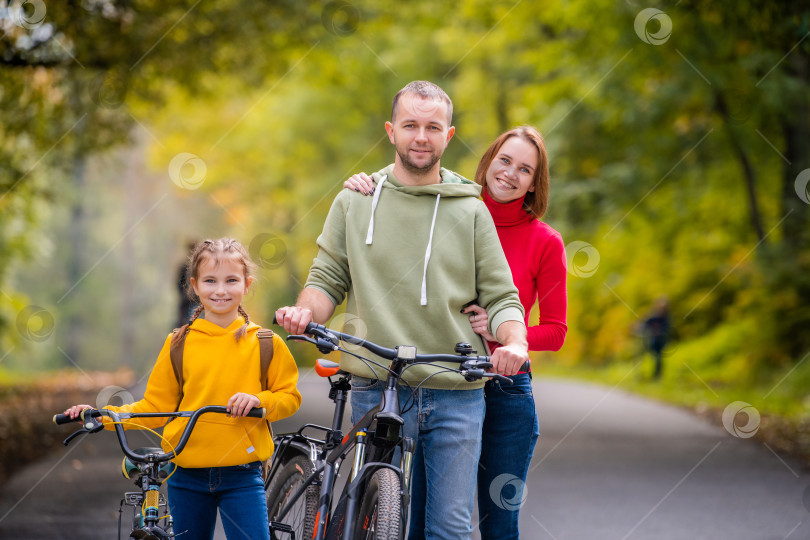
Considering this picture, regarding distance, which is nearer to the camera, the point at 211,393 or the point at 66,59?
the point at 211,393

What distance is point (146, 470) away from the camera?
133 inches

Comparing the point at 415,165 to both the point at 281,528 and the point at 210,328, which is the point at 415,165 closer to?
the point at 210,328

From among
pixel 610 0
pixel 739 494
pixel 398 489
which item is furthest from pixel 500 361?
pixel 610 0

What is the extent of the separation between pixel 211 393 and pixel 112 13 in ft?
31.8

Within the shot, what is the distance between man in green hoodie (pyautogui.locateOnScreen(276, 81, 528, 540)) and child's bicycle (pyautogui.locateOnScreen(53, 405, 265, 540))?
0.56 meters

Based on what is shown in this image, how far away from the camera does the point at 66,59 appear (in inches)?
492

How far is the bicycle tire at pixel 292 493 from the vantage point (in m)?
4.34

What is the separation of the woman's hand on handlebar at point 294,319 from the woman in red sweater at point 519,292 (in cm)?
95

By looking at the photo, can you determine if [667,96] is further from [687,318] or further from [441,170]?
[687,318]
